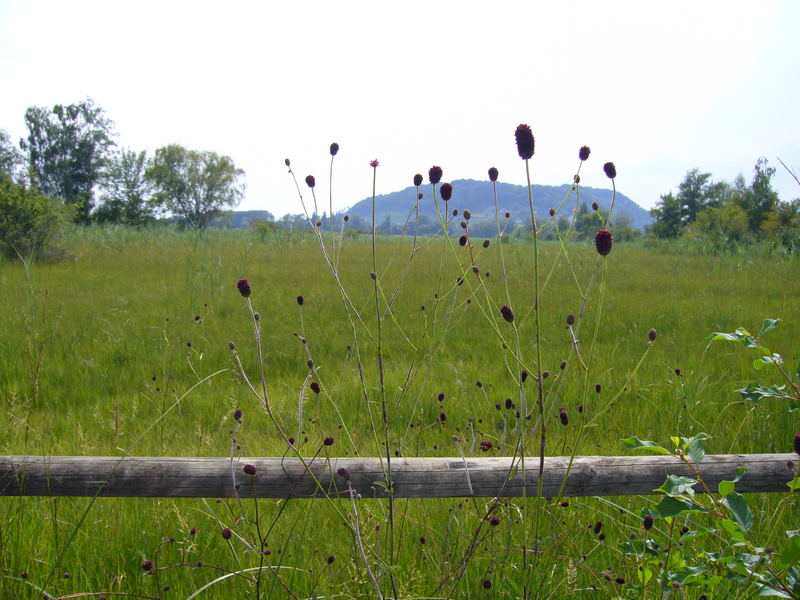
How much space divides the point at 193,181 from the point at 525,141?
69.8 metres

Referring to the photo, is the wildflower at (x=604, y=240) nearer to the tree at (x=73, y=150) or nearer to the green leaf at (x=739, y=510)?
the green leaf at (x=739, y=510)

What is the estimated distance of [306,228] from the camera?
1953 cm

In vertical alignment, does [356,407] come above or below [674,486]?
below

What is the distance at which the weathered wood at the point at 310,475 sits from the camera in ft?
5.55

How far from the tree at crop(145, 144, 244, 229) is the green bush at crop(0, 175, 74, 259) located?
53.6m

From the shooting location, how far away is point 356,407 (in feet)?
11.0

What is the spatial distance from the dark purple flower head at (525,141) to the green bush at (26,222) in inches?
405

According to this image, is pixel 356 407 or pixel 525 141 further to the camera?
pixel 356 407

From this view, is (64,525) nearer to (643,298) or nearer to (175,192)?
(643,298)

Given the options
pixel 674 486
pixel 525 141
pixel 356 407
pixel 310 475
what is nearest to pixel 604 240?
pixel 525 141

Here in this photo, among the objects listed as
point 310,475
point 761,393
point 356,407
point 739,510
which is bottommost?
point 356,407

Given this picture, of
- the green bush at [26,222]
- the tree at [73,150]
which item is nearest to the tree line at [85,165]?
the tree at [73,150]

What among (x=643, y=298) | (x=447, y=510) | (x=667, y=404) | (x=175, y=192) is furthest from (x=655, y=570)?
(x=175, y=192)

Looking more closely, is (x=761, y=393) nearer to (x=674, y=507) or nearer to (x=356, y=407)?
(x=674, y=507)
